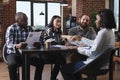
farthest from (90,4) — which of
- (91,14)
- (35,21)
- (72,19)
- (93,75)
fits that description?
(35,21)

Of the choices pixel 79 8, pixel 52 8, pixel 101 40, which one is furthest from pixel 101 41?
pixel 52 8

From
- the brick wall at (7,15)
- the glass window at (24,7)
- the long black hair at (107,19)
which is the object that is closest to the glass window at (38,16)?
the glass window at (24,7)

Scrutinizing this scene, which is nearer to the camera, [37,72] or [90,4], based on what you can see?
[37,72]

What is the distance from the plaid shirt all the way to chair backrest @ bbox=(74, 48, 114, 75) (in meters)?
1.28

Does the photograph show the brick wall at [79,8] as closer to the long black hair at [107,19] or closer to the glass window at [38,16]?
the long black hair at [107,19]

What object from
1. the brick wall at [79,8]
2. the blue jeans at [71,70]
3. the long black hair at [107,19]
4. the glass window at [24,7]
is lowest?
the blue jeans at [71,70]

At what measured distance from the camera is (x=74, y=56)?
192 inches

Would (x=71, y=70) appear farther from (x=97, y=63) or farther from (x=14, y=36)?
(x=14, y=36)

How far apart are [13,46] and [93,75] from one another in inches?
54.4

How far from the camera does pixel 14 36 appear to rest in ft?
14.9

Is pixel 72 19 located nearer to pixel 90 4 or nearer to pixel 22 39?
pixel 90 4

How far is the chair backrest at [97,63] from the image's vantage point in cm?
356

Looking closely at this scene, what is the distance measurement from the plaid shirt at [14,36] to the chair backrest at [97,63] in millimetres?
1282

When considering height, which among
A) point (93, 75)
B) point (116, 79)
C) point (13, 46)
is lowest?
point (116, 79)
